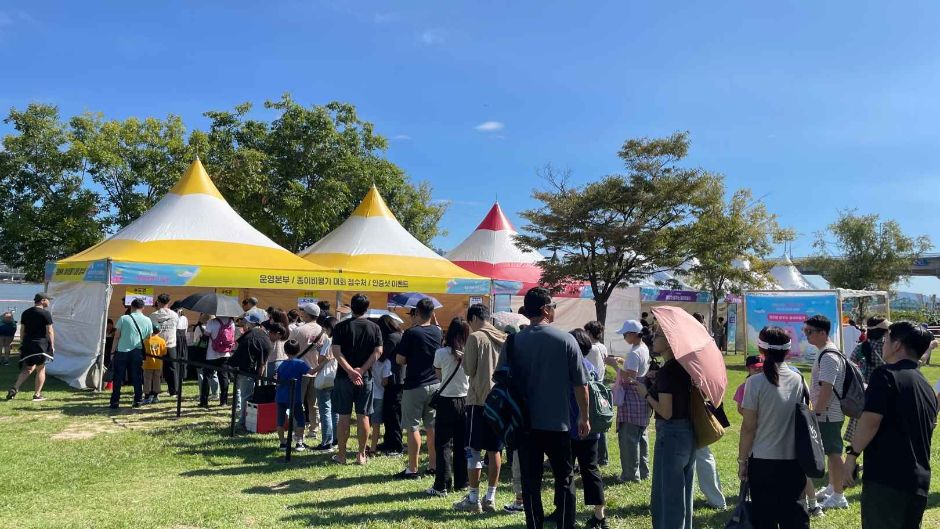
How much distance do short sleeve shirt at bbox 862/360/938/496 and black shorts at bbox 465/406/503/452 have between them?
2.20 metres

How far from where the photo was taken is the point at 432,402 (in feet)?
18.2

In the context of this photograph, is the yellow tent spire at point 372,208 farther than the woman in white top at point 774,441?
Yes

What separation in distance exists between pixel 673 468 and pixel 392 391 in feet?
11.8

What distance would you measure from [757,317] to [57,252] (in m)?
20.4

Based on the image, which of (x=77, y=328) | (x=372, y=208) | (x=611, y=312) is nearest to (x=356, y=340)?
(x=77, y=328)

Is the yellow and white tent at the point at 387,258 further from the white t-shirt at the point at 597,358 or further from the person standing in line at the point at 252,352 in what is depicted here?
the white t-shirt at the point at 597,358

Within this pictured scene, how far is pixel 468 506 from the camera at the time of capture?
4973 mm

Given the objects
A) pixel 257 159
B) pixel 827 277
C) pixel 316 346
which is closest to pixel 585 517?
pixel 316 346

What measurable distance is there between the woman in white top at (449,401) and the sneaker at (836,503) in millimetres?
3078

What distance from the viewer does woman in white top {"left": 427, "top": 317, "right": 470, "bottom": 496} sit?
541 centimetres

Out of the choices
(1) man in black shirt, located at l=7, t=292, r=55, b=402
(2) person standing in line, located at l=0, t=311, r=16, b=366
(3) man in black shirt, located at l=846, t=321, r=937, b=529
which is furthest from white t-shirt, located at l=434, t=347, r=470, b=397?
(2) person standing in line, located at l=0, t=311, r=16, b=366

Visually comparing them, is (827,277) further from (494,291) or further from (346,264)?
(346,264)

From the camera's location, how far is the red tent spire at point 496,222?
22.4 metres

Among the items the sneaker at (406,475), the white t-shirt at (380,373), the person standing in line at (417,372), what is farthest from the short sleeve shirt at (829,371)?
the white t-shirt at (380,373)
